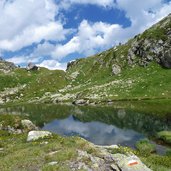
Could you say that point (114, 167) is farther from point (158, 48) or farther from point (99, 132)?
point (158, 48)

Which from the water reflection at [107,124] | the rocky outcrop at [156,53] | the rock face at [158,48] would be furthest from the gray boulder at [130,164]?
the rock face at [158,48]

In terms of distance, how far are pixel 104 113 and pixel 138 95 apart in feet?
118

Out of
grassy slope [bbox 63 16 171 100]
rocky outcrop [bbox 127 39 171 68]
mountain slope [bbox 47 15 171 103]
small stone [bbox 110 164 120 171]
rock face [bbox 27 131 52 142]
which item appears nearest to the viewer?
small stone [bbox 110 164 120 171]

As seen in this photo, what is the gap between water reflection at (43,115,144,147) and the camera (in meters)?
66.8

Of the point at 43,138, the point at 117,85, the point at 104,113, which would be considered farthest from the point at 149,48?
the point at 43,138

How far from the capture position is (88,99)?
522 ft

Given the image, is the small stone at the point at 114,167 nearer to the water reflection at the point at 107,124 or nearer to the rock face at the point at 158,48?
the water reflection at the point at 107,124

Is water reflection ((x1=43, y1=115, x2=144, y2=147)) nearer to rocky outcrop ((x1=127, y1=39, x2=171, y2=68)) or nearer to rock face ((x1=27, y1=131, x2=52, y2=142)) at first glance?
rock face ((x1=27, y1=131, x2=52, y2=142))

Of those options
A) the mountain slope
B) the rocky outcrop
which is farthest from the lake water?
the rocky outcrop

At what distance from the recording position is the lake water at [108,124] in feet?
230

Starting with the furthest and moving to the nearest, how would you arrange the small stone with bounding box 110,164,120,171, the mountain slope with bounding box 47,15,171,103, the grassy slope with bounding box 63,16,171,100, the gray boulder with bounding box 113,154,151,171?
the mountain slope with bounding box 47,15,171,103, the grassy slope with bounding box 63,16,171,100, the small stone with bounding box 110,164,120,171, the gray boulder with bounding box 113,154,151,171

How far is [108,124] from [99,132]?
12.6 m

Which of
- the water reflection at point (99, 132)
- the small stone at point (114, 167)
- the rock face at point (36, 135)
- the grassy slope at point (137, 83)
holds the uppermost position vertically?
the grassy slope at point (137, 83)

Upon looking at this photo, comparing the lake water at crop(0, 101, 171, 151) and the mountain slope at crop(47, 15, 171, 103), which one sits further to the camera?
the mountain slope at crop(47, 15, 171, 103)
